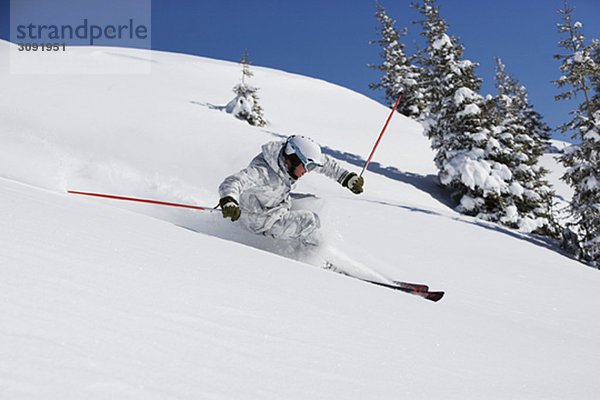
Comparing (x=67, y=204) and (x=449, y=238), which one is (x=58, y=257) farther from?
(x=449, y=238)

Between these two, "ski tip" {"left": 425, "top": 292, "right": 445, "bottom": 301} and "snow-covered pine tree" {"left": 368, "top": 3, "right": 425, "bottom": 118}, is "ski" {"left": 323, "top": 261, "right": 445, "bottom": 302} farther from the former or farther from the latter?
"snow-covered pine tree" {"left": 368, "top": 3, "right": 425, "bottom": 118}

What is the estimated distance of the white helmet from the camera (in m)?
4.59

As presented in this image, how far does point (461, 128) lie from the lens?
18.9 meters

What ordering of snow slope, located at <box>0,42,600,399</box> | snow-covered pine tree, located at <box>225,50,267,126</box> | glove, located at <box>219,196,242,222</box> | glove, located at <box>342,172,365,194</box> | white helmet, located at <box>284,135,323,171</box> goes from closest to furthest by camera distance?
snow slope, located at <box>0,42,600,399</box> → glove, located at <box>219,196,242,222</box> → white helmet, located at <box>284,135,323,171</box> → glove, located at <box>342,172,365,194</box> → snow-covered pine tree, located at <box>225,50,267,126</box>

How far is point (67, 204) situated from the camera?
3.39 meters

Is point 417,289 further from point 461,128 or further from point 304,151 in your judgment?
point 461,128

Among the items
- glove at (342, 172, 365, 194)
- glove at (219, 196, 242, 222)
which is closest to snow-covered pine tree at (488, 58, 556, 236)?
glove at (342, 172, 365, 194)

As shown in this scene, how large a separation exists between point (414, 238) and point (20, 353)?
695 centimetres

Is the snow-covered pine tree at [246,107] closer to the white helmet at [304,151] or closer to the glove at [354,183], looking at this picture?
the glove at [354,183]

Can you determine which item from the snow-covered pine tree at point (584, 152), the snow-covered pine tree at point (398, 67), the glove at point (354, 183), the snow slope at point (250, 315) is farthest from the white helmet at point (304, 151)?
the snow-covered pine tree at point (398, 67)

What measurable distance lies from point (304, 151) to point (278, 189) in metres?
0.57

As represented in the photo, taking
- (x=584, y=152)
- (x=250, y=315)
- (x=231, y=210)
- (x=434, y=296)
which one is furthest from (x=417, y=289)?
(x=584, y=152)

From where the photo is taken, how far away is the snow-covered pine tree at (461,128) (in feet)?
57.3

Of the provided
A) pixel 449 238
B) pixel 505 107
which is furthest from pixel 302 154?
pixel 505 107
